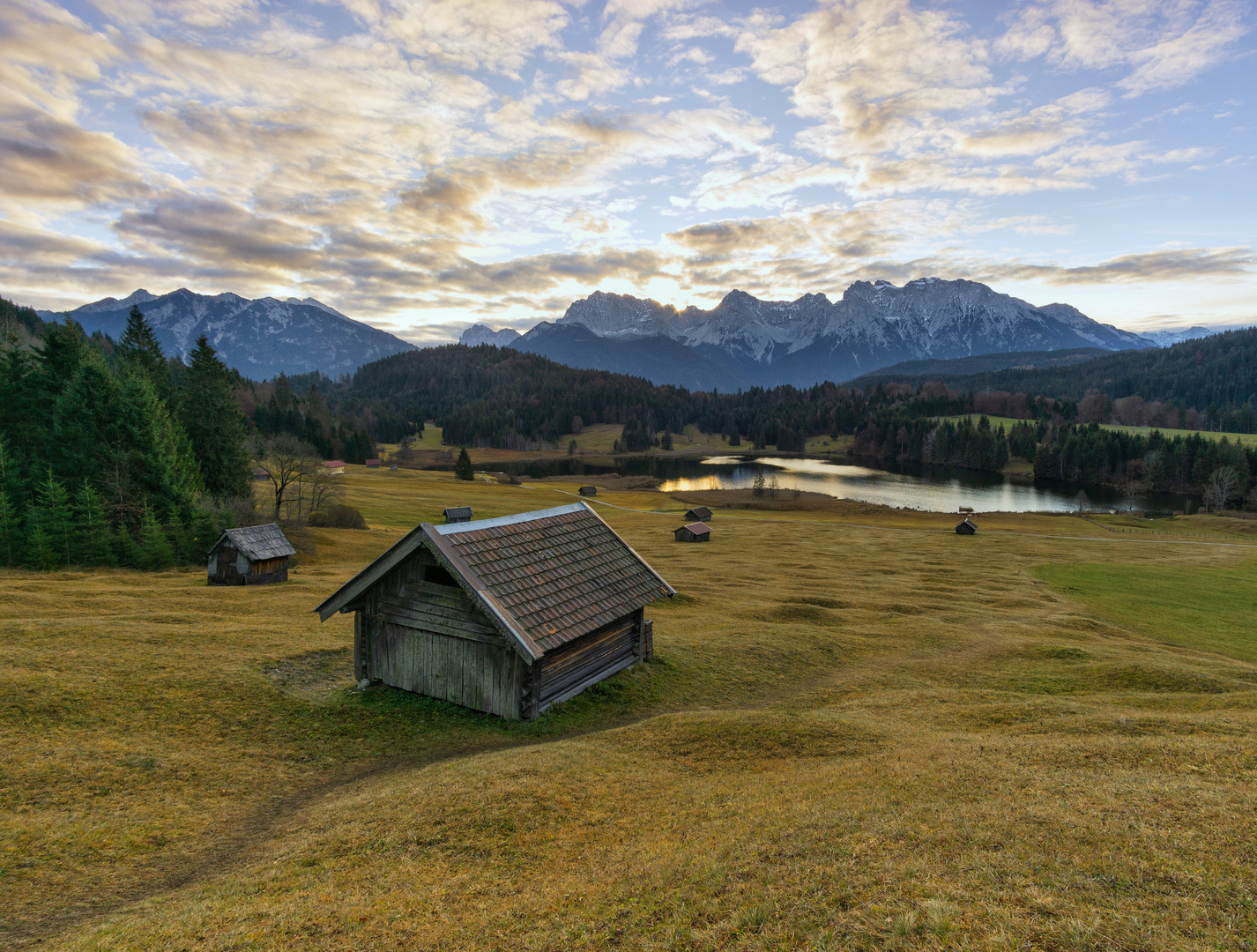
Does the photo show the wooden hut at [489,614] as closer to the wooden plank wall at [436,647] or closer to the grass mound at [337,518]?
A: the wooden plank wall at [436,647]

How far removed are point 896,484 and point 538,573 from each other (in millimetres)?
145977

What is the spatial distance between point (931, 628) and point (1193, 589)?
3030cm

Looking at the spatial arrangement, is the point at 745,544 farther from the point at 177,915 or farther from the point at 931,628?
the point at 177,915

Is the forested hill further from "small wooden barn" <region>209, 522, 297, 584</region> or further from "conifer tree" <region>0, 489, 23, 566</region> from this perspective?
"small wooden barn" <region>209, 522, 297, 584</region>

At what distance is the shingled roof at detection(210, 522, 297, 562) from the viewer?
39406 millimetres

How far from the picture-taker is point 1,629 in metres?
22.0

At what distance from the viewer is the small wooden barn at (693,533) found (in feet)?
226

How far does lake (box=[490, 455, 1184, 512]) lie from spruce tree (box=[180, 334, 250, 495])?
92.3m

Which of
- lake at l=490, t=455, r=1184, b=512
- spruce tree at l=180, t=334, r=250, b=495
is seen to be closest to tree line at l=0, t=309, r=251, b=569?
spruce tree at l=180, t=334, r=250, b=495

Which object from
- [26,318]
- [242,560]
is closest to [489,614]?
[242,560]

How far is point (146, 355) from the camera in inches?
2512

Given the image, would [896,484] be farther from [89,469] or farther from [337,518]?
[89,469]

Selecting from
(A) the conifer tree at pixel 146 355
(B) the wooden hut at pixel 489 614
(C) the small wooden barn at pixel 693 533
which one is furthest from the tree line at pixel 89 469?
(C) the small wooden barn at pixel 693 533

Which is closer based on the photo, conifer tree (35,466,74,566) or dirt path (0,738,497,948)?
dirt path (0,738,497,948)
